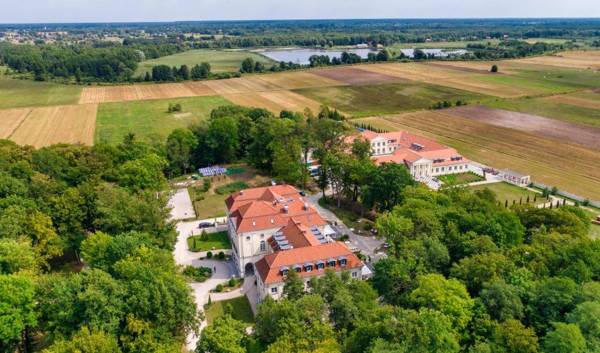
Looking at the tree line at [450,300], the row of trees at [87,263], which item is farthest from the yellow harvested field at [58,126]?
the tree line at [450,300]

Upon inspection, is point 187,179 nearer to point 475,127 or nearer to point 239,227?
point 239,227

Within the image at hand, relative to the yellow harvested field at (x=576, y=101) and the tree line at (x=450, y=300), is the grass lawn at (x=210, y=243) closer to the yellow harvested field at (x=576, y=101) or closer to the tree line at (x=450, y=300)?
the tree line at (x=450, y=300)

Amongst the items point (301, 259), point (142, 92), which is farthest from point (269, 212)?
point (142, 92)

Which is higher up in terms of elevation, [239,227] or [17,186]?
[17,186]

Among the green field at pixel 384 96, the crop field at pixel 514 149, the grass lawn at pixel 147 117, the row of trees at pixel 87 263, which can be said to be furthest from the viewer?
the green field at pixel 384 96

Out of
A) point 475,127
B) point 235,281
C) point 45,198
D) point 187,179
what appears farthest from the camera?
point 475,127

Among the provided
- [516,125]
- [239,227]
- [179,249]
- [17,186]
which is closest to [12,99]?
[17,186]
